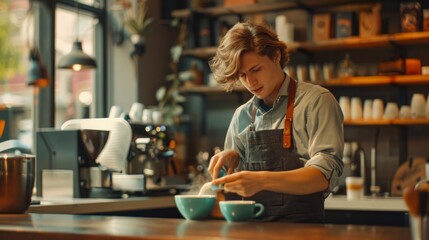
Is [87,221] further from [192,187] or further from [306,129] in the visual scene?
[192,187]

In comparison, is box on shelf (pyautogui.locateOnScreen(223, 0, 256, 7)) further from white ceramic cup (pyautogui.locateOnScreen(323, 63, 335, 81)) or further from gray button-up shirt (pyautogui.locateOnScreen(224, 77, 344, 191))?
gray button-up shirt (pyautogui.locateOnScreen(224, 77, 344, 191))

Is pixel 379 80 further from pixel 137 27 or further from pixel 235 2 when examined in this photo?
pixel 137 27

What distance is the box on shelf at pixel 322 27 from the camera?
5211 millimetres

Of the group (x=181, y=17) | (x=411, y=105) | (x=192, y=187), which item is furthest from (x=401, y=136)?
(x=181, y=17)

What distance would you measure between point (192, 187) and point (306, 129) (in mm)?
2152

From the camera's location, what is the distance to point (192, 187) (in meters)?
4.65

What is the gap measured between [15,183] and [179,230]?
112cm

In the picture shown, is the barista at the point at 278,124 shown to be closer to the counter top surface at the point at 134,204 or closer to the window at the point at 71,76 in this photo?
the counter top surface at the point at 134,204

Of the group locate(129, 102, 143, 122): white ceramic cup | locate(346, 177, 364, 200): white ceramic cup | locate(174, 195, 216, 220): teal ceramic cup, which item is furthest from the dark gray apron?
locate(346, 177, 364, 200): white ceramic cup

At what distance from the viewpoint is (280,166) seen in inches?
106

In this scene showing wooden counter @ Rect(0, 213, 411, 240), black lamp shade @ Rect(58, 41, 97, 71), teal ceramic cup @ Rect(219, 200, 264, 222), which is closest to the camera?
wooden counter @ Rect(0, 213, 411, 240)

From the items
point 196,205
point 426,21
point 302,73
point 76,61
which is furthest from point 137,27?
point 196,205

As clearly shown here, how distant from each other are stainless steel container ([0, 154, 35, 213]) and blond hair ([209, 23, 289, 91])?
34.9 inches

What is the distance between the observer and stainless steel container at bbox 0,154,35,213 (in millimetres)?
2736
